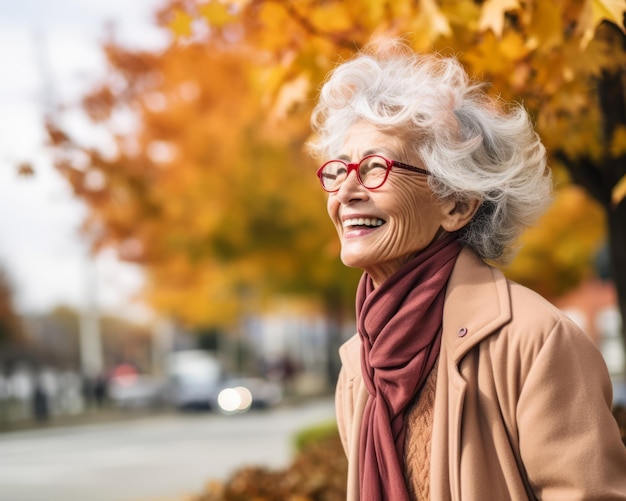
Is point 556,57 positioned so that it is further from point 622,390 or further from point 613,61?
point 622,390

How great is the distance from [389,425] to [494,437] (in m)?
0.24

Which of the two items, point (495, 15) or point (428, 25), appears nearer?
point (495, 15)

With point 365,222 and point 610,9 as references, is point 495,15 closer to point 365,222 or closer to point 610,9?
point 610,9

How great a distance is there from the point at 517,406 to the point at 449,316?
9.7 inches

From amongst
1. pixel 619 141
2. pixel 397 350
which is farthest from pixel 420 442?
pixel 619 141

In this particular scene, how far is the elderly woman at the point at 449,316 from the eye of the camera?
206 cm

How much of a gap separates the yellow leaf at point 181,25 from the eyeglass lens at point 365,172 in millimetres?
2817

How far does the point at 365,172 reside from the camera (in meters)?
2.33

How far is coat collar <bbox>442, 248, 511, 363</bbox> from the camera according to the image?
7.13 feet

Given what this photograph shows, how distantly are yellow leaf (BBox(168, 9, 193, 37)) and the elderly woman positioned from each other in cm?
270

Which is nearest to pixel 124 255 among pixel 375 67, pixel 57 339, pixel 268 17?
pixel 268 17

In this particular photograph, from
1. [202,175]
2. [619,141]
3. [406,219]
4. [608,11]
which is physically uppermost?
[202,175]

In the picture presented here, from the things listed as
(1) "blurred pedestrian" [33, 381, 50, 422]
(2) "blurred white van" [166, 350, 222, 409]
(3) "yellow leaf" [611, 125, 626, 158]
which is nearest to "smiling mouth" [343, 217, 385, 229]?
(3) "yellow leaf" [611, 125, 626, 158]

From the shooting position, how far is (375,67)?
2.42 m
